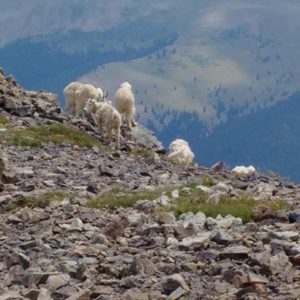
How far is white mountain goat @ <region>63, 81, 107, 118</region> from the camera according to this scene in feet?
93.4

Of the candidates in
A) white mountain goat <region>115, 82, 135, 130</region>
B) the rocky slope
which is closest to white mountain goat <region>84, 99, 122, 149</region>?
white mountain goat <region>115, 82, 135, 130</region>

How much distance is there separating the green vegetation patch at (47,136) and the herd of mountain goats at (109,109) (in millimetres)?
1152

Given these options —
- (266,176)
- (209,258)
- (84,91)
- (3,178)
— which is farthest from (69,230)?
(84,91)

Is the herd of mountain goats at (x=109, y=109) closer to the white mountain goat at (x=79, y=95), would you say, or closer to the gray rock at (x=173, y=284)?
the white mountain goat at (x=79, y=95)

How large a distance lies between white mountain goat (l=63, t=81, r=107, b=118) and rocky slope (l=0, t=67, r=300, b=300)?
12688mm

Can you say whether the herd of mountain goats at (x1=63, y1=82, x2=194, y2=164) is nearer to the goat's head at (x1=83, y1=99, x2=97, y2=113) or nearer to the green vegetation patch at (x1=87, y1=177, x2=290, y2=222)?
the goat's head at (x1=83, y1=99, x2=97, y2=113)

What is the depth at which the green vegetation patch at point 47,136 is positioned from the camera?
1968 centimetres

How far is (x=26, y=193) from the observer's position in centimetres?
1205

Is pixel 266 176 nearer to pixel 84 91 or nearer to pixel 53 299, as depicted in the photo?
pixel 53 299

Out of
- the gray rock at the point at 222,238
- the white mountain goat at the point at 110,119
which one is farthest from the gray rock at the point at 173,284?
the white mountain goat at the point at 110,119

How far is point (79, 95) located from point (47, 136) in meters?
7.57

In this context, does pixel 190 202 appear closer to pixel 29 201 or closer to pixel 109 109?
pixel 29 201

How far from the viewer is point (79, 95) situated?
29.1 m

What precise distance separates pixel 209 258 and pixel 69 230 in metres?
3.13
